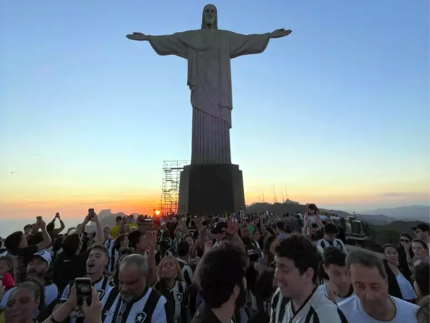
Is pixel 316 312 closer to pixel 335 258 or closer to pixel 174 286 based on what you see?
pixel 335 258

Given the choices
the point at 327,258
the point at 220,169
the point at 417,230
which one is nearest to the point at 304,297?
the point at 327,258

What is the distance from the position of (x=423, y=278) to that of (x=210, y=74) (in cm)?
1799

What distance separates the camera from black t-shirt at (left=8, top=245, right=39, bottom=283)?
158 inches

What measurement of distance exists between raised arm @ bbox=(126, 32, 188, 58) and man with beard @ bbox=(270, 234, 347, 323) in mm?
18738

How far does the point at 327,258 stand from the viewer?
2.96 metres

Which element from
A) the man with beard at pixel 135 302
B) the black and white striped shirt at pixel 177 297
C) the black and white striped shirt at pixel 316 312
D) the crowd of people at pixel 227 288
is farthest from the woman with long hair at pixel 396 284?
the man with beard at pixel 135 302

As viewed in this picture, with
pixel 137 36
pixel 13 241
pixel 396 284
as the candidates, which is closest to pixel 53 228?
pixel 13 241

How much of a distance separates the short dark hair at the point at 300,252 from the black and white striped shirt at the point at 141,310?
3.87 feet

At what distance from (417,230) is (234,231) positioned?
2.94m

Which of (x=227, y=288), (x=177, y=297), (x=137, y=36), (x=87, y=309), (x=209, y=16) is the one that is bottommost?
(x=177, y=297)

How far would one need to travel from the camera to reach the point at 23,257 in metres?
4.52

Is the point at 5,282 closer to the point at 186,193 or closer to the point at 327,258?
the point at 327,258

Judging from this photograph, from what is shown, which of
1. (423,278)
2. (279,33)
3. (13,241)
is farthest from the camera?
(279,33)

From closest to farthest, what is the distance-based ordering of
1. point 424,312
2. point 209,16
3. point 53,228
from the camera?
point 424,312 → point 53,228 → point 209,16
